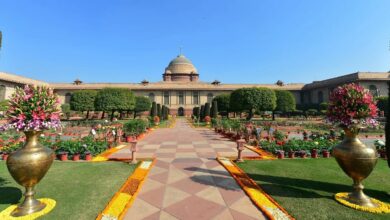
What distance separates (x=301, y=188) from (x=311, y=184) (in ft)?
1.48

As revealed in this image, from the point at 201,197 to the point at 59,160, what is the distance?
5.86 meters

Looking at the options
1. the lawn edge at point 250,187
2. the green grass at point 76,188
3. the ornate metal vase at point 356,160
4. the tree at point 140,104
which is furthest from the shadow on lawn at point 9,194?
the tree at point 140,104

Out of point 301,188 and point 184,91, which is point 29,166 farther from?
point 184,91

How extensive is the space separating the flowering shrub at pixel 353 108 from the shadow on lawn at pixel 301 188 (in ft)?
5.22

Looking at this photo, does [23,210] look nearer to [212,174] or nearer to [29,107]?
[29,107]

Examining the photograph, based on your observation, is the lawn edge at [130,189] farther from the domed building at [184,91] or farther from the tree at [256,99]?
the domed building at [184,91]

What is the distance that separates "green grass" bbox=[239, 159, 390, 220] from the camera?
3.52 meters

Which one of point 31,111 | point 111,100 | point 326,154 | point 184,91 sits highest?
point 184,91

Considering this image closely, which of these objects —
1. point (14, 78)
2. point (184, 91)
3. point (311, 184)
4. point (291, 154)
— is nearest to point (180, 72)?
point (184, 91)

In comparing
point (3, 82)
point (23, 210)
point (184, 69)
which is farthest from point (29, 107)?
point (184, 69)

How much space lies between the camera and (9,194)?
416 centimetres

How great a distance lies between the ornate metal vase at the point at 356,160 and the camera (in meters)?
3.65

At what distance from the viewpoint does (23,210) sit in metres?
3.43

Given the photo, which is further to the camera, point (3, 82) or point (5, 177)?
point (3, 82)
